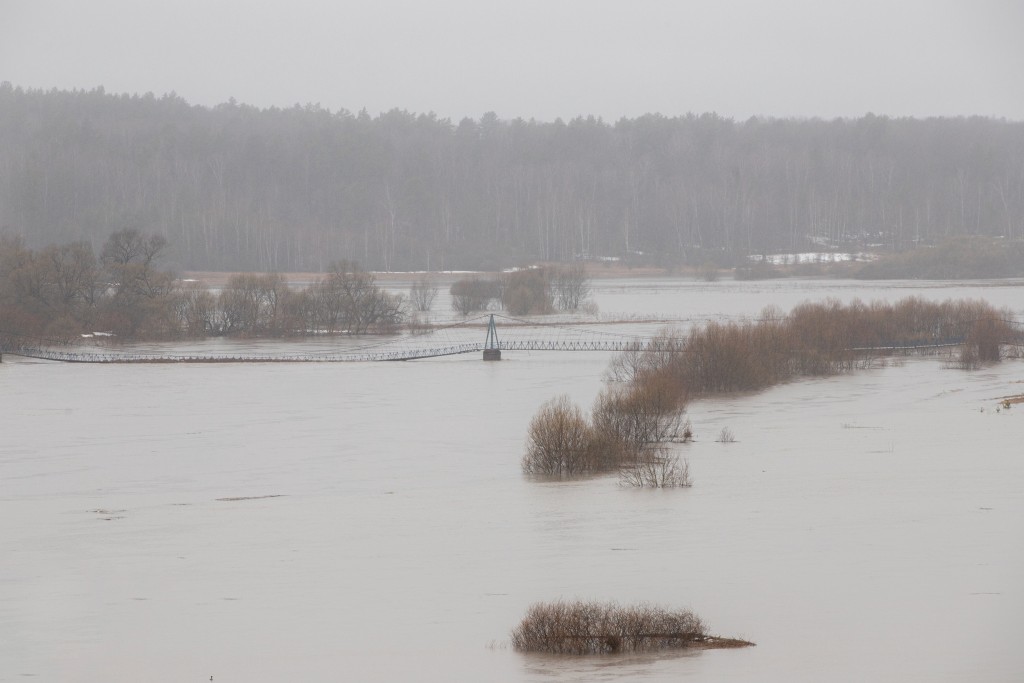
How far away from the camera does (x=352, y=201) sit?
16912cm

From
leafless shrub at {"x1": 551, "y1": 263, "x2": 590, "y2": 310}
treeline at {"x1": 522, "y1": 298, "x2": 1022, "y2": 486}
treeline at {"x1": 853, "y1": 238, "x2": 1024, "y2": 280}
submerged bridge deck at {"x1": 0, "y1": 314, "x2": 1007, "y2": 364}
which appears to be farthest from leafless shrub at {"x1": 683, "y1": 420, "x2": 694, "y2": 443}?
treeline at {"x1": 853, "y1": 238, "x2": 1024, "y2": 280}

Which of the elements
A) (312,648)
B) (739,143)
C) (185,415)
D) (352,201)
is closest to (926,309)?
(185,415)

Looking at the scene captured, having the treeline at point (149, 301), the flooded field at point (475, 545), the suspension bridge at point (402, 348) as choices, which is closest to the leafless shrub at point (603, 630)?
the flooded field at point (475, 545)

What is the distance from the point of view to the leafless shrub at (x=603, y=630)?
1290 cm

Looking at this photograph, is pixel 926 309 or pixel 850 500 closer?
pixel 850 500

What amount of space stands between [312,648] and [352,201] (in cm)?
15770

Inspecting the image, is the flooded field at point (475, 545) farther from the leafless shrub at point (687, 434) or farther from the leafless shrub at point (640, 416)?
the leafless shrub at point (640, 416)

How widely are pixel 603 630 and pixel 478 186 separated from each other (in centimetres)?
16667

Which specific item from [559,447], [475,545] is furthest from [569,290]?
[475,545]

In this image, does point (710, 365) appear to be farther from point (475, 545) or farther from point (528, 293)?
point (528, 293)

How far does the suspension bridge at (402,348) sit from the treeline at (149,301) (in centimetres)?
389

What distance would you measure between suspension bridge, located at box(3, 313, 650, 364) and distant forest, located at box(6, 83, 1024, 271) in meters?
71.8

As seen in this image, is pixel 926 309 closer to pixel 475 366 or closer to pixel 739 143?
pixel 475 366

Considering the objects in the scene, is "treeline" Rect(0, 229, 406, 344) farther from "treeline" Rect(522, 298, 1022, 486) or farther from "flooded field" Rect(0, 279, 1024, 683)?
"flooded field" Rect(0, 279, 1024, 683)
